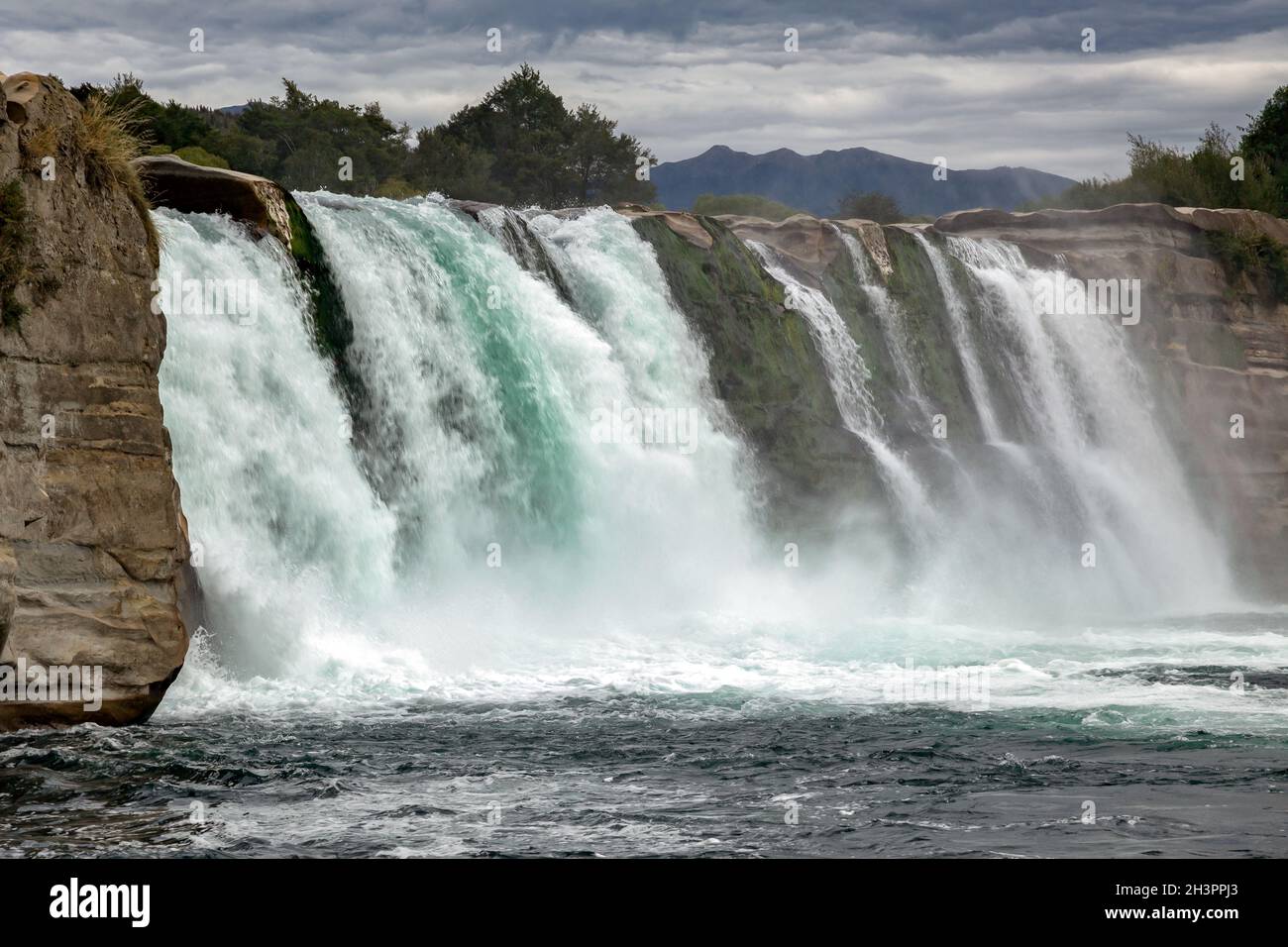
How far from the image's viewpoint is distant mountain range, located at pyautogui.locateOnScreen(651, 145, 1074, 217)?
168 m

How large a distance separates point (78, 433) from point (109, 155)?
2280 mm

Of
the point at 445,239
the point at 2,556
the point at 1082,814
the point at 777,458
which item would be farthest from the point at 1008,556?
the point at 2,556

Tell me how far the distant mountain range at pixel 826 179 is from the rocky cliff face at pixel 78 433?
157581 mm

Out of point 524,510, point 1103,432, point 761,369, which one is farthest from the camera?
point 1103,432

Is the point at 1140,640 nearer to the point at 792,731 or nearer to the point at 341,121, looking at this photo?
the point at 792,731

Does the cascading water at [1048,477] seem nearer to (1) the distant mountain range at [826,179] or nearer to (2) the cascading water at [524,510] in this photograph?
(2) the cascading water at [524,510]

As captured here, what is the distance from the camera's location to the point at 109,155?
40.0ft

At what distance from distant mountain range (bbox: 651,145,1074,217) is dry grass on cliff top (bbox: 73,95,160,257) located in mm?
156857

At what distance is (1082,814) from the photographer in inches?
376

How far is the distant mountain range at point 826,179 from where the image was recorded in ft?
552

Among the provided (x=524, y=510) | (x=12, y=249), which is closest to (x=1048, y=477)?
(x=524, y=510)

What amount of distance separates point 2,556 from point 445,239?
904 cm

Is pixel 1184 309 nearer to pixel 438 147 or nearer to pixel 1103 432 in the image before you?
pixel 1103 432
